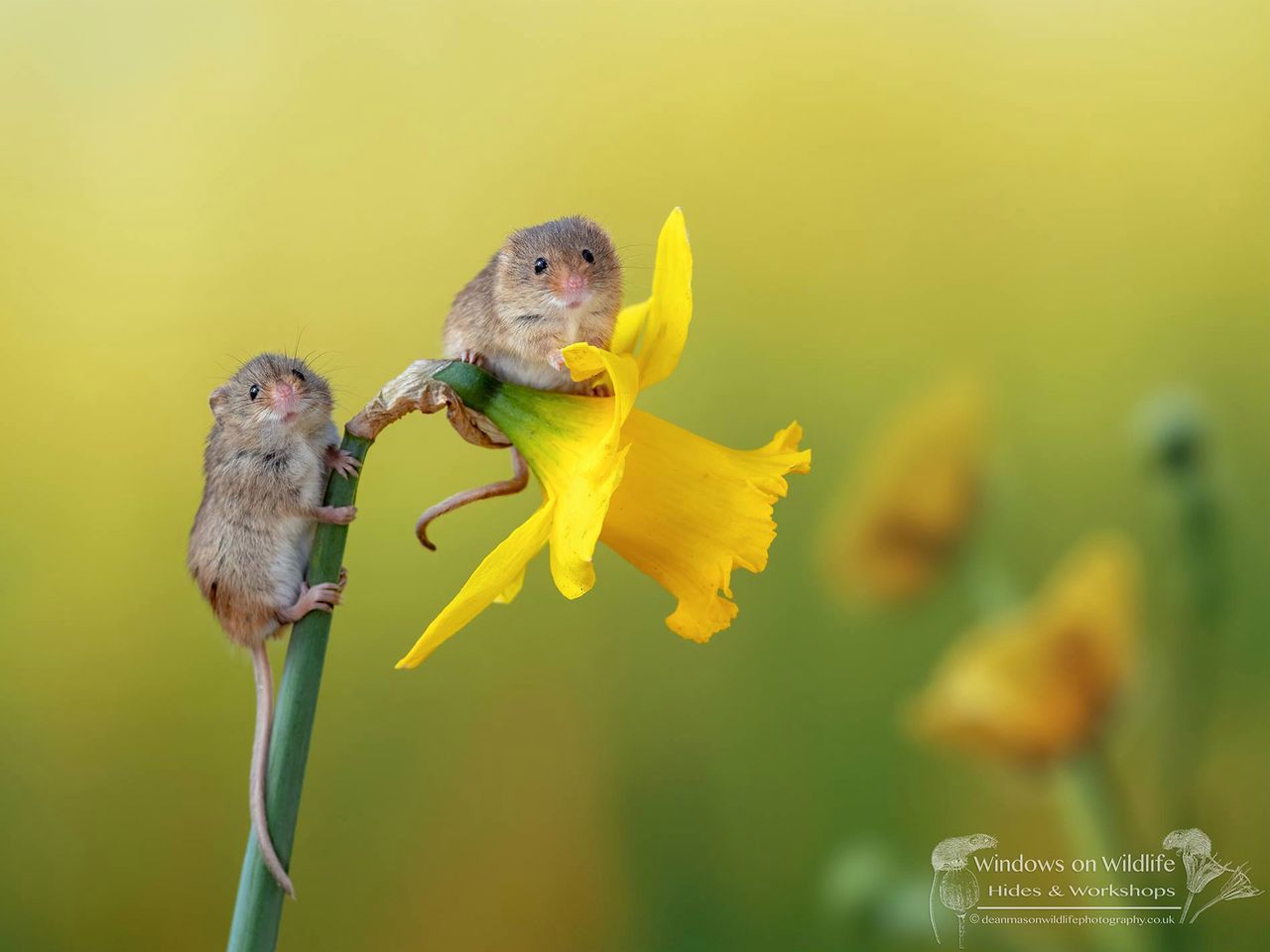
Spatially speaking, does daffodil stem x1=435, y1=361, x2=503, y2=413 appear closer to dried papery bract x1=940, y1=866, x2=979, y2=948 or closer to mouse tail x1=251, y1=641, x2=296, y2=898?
mouse tail x1=251, y1=641, x2=296, y2=898

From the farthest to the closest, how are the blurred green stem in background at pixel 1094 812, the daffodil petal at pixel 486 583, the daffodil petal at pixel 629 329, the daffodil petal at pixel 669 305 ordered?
the blurred green stem in background at pixel 1094 812 → the daffodil petal at pixel 629 329 → the daffodil petal at pixel 669 305 → the daffodil petal at pixel 486 583

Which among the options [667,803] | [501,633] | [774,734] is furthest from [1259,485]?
[501,633]

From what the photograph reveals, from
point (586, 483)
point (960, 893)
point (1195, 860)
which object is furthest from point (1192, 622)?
point (586, 483)

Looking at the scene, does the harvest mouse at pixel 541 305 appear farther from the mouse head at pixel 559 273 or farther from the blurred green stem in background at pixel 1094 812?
the blurred green stem in background at pixel 1094 812

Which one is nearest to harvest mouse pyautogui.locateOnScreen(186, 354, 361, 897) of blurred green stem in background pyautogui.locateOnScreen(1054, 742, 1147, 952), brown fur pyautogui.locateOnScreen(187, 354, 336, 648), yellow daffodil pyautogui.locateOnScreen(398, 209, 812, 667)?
brown fur pyautogui.locateOnScreen(187, 354, 336, 648)

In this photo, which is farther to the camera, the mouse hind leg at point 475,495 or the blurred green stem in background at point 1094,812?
the blurred green stem in background at point 1094,812

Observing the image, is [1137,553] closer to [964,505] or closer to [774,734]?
[964,505]

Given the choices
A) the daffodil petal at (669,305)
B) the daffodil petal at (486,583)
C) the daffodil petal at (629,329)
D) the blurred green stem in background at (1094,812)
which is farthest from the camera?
the blurred green stem in background at (1094,812)

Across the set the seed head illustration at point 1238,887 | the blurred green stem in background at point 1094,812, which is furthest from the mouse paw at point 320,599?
the seed head illustration at point 1238,887
